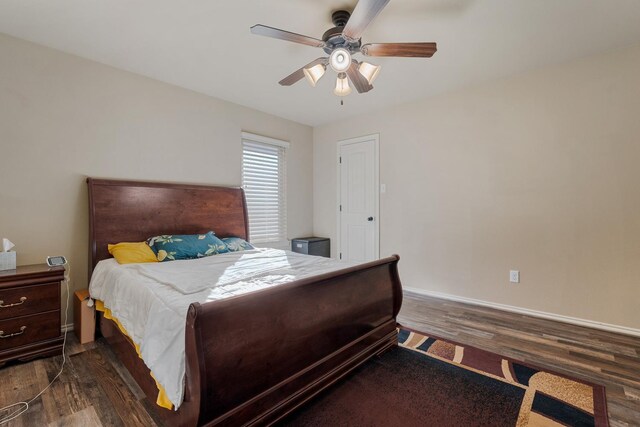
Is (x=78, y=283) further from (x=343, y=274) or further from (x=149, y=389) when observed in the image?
(x=343, y=274)

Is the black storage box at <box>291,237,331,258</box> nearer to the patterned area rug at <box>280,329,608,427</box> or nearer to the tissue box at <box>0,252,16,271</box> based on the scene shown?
the patterned area rug at <box>280,329,608,427</box>

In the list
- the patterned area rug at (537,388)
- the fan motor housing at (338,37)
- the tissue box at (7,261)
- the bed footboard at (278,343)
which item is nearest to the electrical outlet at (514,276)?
the patterned area rug at (537,388)

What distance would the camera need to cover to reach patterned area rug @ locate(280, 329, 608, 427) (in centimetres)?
161

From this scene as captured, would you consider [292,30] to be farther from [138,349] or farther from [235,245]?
[138,349]

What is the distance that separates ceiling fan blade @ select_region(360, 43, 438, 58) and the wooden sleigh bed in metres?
1.54

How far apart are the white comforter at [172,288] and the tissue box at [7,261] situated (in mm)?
522

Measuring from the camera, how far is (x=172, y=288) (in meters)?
1.81

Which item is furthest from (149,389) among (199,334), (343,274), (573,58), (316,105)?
(573,58)

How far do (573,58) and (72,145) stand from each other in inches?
188

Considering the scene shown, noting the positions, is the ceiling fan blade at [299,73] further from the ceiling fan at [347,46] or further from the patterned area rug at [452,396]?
the patterned area rug at [452,396]

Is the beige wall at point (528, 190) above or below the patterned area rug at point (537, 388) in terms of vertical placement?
above

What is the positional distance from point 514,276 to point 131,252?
3.84 m

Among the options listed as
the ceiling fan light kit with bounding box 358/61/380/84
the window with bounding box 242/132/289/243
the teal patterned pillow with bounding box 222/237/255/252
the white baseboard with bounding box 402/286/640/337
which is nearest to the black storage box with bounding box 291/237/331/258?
the window with bounding box 242/132/289/243

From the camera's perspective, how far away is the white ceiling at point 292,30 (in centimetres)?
212
